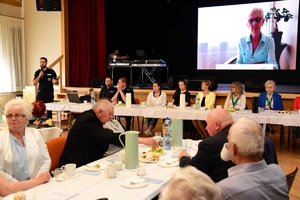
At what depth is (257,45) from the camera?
970cm

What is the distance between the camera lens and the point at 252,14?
9.69 metres

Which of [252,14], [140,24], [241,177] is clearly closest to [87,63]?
[140,24]

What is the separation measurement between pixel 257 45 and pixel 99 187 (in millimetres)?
8652

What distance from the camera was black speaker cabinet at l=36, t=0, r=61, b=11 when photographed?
28.1 feet

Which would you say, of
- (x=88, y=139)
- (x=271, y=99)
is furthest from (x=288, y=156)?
(x=88, y=139)

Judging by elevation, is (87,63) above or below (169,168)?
above

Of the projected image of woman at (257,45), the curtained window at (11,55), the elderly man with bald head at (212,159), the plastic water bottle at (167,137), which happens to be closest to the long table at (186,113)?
the plastic water bottle at (167,137)

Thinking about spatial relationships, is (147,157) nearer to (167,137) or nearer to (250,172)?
(167,137)

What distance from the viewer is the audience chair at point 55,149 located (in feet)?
9.25

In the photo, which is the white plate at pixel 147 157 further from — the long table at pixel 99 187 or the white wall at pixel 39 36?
the white wall at pixel 39 36

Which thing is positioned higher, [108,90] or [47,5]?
[47,5]

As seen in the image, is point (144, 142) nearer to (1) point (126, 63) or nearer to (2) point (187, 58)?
(1) point (126, 63)

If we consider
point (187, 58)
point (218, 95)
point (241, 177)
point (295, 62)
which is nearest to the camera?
point (241, 177)

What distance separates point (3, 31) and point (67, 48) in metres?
1.86
